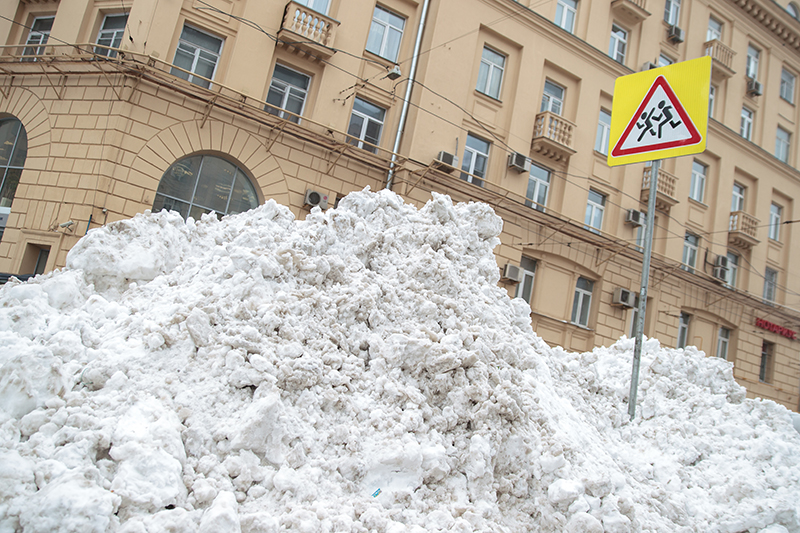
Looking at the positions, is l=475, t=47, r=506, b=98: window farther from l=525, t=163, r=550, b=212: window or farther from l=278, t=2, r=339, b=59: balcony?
l=278, t=2, r=339, b=59: balcony

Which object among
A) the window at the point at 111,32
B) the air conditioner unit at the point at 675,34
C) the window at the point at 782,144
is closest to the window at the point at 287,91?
the window at the point at 111,32

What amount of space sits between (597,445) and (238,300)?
3.05 metres

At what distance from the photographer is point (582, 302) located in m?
13.3

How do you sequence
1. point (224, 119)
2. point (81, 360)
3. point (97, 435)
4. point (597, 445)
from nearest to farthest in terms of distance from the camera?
point (97, 435), point (81, 360), point (597, 445), point (224, 119)

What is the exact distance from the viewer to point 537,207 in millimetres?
12805

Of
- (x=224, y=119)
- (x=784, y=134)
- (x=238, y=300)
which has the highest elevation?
(x=784, y=134)

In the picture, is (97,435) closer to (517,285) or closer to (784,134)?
(517,285)

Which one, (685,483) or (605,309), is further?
(605,309)

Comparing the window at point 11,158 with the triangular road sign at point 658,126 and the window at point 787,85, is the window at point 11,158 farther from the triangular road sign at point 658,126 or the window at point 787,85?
the window at point 787,85

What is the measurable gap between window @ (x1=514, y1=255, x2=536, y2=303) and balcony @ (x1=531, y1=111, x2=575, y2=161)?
9.25 ft

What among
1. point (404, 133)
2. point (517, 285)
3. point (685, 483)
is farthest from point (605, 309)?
point (685, 483)

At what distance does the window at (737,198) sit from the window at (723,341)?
4216 mm

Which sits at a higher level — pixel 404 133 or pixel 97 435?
pixel 404 133

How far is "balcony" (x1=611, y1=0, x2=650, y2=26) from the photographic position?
14.4m
